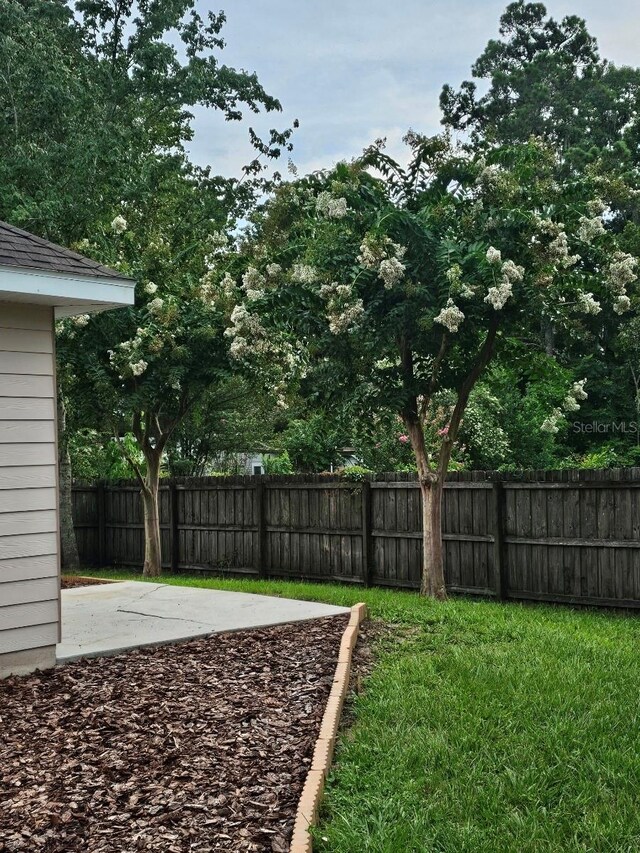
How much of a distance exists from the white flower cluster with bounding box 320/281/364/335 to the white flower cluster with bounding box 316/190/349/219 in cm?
64

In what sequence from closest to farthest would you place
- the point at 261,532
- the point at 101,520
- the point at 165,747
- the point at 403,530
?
the point at 165,747
the point at 403,530
the point at 261,532
the point at 101,520

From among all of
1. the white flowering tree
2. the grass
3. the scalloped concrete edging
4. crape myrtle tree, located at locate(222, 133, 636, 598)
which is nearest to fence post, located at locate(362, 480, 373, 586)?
crape myrtle tree, located at locate(222, 133, 636, 598)

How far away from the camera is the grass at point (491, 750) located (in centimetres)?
347

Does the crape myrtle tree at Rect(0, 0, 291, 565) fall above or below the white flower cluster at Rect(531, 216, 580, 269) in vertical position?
above

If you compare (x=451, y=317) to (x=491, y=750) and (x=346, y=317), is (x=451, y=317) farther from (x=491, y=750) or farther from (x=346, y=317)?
(x=491, y=750)

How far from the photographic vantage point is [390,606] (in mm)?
7922

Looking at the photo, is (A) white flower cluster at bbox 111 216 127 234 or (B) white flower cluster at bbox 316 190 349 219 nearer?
(B) white flower cluster at bbox 316 190 349 219

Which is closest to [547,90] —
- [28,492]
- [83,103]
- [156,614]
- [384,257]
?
[83,103]

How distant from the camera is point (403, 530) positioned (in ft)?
34.3

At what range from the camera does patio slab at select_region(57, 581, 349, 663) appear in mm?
6500

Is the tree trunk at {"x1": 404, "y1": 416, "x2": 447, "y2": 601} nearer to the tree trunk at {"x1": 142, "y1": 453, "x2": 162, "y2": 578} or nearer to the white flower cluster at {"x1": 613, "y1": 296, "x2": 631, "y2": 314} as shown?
the white flower cluster at {"x1": 613, "y1": 296, "x2": 631, "y2": 314}

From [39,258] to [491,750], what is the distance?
13.0 ft

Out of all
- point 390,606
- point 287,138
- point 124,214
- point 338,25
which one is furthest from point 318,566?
point 287,138

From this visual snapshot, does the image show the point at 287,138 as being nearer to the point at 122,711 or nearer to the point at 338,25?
the point at 338,25
